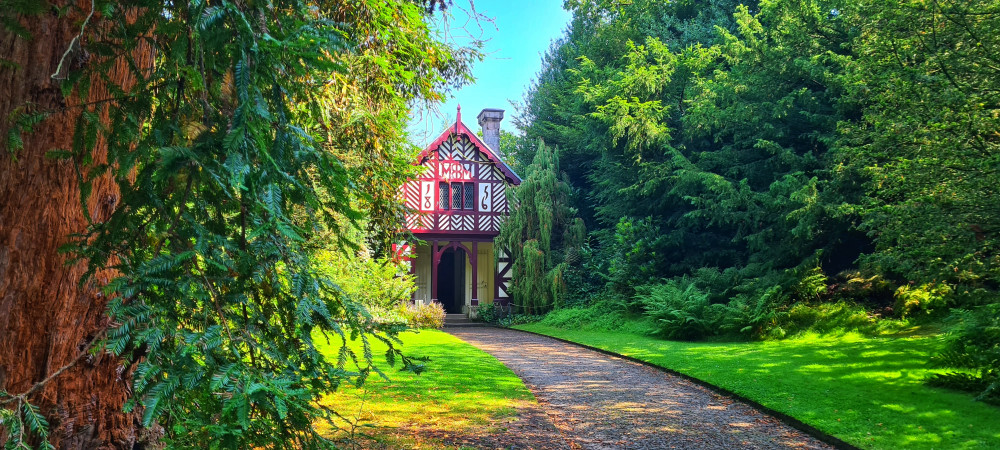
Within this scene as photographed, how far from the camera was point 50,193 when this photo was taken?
2.71m

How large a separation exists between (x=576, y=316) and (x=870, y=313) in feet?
29.1

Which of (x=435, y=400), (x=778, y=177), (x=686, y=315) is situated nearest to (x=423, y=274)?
(x=686, y=315)

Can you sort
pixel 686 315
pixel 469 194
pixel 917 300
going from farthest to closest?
pixel 469 194, pixel 686 315, pixel 917 300

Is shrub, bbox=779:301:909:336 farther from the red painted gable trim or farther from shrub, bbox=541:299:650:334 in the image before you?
the red painted gable trim

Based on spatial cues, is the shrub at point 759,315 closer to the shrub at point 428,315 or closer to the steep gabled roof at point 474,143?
the shrub at point 428,315

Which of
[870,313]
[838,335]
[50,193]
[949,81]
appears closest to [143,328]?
[50,193]

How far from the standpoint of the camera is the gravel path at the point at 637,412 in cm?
576

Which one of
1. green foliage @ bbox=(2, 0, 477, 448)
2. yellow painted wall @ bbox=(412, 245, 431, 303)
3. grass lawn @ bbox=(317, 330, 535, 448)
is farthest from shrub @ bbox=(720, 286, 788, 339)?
yellow painted wall @ bbox=(412, 245, 431, 303)

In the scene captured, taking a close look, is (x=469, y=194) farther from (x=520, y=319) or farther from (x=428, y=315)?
(x=428, y=315)

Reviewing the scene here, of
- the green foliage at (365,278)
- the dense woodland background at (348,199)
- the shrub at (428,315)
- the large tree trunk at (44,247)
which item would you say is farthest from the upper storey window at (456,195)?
the large tree trunk at (44,247)

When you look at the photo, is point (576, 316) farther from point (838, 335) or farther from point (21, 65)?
point (21, 65)

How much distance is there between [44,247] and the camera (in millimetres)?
2703

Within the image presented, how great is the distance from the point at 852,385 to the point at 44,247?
27.5 ft

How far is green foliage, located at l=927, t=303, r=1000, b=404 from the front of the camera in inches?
259
